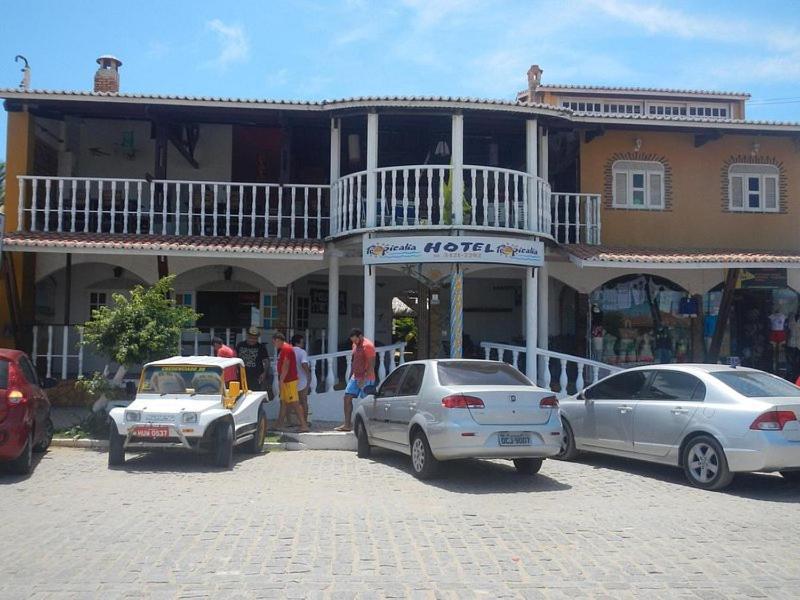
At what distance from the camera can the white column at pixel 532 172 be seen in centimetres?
1420

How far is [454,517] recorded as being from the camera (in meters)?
7.17

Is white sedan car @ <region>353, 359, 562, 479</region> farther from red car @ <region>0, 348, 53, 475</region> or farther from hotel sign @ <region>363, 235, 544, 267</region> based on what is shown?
red car @ <region>0, 348, 53, 475</region>

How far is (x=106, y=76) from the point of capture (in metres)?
19.2

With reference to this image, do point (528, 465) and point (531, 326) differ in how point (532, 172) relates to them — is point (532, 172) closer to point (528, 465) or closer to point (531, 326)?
point (531, 326)

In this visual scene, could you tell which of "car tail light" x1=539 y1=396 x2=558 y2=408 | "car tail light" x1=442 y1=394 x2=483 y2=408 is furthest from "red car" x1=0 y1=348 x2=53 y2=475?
"car tail light" x1=539 y1=396 x2=558 y2=408

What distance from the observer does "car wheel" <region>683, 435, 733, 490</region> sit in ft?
27.3

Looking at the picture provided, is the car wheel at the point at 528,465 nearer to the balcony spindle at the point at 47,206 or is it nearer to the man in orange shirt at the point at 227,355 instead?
the man in orange shirt at the point at 227,355

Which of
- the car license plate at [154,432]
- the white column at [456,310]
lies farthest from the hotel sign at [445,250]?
the car license plate at [154,432]

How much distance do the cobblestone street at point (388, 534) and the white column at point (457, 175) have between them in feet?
17.2

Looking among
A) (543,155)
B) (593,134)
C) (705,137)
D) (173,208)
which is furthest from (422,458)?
(705,137)

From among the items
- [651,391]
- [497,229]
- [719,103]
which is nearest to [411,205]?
[497,229]

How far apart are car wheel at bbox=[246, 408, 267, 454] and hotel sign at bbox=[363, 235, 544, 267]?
149 inches

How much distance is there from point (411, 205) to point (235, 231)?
4.05 metres

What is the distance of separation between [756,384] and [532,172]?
667cm
